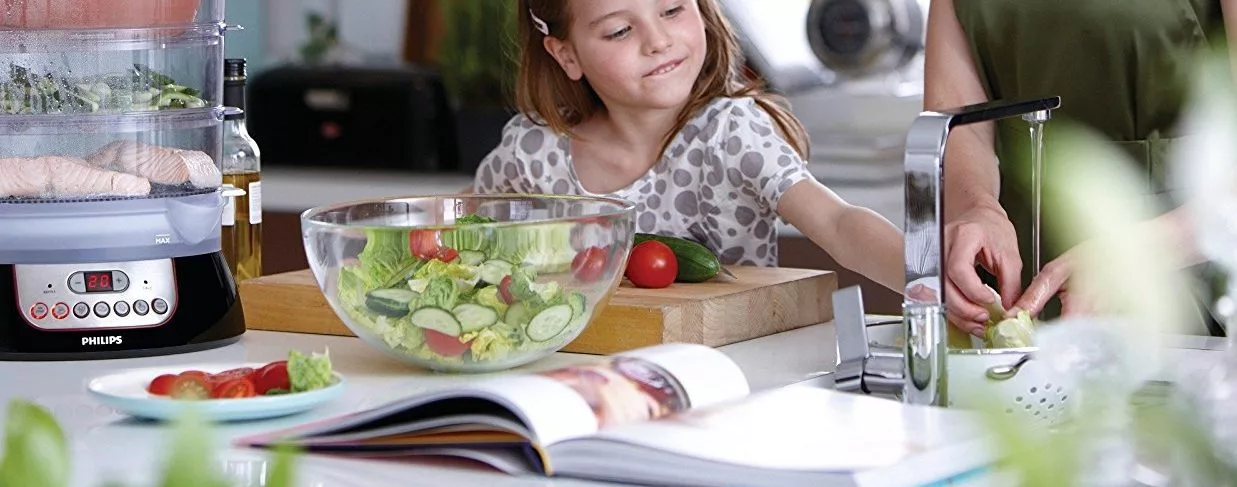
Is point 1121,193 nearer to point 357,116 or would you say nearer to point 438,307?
point 438,307

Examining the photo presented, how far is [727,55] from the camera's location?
1998 mm

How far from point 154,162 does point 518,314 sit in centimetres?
46

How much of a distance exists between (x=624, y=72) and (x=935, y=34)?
383mm

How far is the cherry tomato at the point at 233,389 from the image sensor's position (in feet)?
3.43

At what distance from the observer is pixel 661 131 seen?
201cm

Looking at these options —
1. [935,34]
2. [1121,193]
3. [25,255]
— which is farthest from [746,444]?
[935,34]

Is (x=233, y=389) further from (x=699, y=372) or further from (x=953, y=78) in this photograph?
(x=953, y=78)

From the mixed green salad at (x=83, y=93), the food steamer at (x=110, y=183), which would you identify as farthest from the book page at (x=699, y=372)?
the mixed green salad at (x=83, y=93)

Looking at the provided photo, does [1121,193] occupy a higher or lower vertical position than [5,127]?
higher

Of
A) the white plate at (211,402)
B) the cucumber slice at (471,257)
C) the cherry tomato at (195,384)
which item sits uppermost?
the cucumber slice at (471,257)

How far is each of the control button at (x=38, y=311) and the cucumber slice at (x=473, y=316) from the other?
43cm

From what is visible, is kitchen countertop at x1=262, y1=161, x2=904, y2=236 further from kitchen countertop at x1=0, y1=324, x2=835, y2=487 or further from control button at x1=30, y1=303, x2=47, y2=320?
control button at x1=30, y1=303, x2=47, y2=320

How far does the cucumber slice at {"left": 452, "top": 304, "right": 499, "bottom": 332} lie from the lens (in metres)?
1.19

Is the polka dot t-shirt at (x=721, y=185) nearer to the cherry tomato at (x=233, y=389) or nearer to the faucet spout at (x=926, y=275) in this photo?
the faucet spout at (x=926, y=275)
